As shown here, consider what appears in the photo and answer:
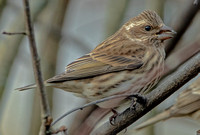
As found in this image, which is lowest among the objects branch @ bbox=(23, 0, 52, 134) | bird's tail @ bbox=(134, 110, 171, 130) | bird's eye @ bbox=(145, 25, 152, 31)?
bird's tail @ bbox=(134, 110, 171, 130)

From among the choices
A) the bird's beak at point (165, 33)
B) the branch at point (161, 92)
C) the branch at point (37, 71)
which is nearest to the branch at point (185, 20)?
the bird's beak at point (165, 33)

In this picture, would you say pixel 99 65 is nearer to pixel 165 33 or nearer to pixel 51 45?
pixel 165 33

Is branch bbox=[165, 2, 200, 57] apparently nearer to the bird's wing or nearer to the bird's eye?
the bird's eye

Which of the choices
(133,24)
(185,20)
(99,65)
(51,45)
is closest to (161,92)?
(99,65)

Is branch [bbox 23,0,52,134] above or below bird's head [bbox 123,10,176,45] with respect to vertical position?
below

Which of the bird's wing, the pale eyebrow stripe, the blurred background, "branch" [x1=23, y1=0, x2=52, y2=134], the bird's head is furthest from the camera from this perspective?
the pale eyebrow stripe

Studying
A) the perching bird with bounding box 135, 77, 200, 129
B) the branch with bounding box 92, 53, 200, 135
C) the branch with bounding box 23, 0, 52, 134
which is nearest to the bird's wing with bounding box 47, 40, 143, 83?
the perching bird with bounding box 135, 77, 200, 129

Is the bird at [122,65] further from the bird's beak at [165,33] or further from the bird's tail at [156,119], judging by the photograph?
the bird's tail at [156,119]
